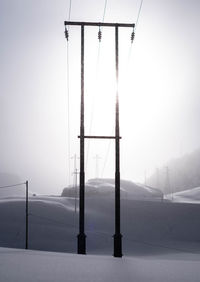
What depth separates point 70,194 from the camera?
111 metres

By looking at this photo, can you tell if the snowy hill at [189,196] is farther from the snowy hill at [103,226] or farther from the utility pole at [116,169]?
the utility pole at [116,169]

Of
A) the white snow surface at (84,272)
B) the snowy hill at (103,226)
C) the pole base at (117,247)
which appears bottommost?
the snowy hill at (103,226)

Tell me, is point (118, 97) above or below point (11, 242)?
above

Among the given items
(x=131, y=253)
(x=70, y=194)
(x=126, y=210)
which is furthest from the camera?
(x=70, y=194)

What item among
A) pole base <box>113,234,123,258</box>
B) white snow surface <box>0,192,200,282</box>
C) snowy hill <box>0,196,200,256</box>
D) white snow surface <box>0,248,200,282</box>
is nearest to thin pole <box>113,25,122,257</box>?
pole base <box>113,234,123,258</box>

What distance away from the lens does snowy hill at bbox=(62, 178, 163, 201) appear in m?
111

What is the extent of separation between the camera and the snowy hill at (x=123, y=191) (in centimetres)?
11087

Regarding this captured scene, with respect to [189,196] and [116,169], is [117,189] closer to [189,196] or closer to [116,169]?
[116,169]

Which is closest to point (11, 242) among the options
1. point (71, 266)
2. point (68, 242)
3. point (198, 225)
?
point (68, 242)

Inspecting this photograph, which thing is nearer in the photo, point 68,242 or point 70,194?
point 68,242

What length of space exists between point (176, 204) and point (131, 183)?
168ft

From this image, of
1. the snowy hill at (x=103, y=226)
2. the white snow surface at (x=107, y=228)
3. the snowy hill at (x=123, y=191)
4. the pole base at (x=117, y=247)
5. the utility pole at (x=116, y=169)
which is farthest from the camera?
the snowy hill at (x=123, y=191)

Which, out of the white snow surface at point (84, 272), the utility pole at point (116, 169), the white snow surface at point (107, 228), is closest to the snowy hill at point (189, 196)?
the white snow surface at point (107, 228)

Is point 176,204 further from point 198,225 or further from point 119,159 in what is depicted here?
point 119,159
